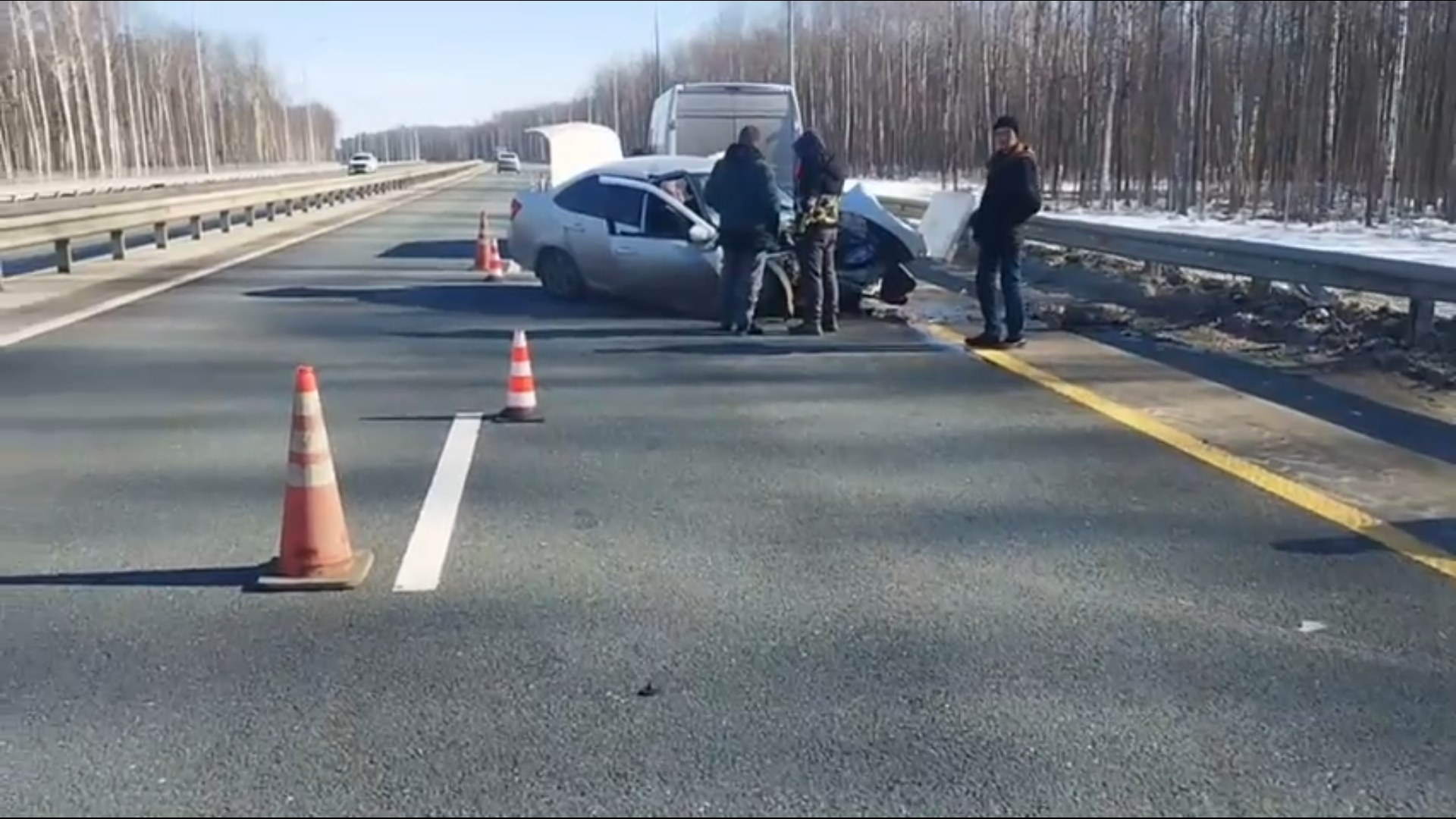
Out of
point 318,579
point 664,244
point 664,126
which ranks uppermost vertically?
point 664,126

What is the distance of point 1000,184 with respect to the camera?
1068cm

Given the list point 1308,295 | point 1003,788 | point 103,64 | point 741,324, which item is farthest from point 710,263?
point 103,64

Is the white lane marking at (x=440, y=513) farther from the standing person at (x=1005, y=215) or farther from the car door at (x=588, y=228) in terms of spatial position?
the car door at (x=588, y=228)

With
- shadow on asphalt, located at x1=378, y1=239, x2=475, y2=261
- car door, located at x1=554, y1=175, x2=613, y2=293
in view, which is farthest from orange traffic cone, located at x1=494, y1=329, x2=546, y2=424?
Result: shadow on asphalt, located at x1=378, y1=239, x2=475, y2=261

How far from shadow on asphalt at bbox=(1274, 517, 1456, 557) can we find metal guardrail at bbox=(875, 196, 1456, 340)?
417cm

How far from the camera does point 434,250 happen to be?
2375 cm

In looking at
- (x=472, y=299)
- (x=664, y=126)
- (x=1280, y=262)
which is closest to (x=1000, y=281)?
(x=1280, y=262)

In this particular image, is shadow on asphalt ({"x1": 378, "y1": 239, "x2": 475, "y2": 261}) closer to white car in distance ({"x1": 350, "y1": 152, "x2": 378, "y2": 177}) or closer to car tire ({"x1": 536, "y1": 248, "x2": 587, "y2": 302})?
car tire ({"x1": 536, "y1": 248, "x2": 587, "y2": 302})

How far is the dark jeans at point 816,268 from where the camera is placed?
1188 cm

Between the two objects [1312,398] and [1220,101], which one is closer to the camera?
[1312,398]

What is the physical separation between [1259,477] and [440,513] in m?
4.01

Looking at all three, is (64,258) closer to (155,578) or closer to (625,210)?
(625,210)

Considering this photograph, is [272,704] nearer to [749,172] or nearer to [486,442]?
[486,442]

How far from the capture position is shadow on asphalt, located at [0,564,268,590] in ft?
17.2
